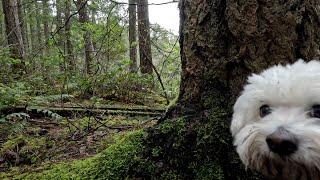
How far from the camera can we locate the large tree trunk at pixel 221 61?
3.21 metres

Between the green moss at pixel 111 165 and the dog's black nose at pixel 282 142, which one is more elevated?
the dog's black nose at pixel 282 142

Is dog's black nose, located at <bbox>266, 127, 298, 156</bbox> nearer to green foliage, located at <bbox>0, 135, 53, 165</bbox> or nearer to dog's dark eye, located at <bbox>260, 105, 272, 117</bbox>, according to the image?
dog's dark eye, located at <bbox>260, 105, 272, 117</bbox>

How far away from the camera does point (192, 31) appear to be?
3.56 m

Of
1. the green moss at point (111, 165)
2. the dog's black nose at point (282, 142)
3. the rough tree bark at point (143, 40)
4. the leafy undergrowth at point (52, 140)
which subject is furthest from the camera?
the rough tree bark at point (143, 40)

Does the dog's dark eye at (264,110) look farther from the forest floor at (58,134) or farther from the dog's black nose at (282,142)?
the forest floor at (58,134)

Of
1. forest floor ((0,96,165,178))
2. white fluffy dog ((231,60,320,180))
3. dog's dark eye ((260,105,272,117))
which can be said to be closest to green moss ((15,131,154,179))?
forest floor ((0,96,165,178))

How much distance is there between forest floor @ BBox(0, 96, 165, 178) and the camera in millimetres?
4488

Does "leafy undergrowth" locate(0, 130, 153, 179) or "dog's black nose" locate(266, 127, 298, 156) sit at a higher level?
"dog's black nose" locate(266, 127, 298, 156)

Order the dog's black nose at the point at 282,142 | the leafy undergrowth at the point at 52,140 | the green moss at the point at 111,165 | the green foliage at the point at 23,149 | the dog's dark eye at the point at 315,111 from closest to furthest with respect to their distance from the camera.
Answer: the dog's black nose at the point at 282,142, the dog's dark eye at the point at 315,111, the green moss at the point at 111,165, the leafy undergrowth at the point at 52,140, the green foliage at the point at 23,149

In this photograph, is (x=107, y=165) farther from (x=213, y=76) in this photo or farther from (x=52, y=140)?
(x=52, y=140)

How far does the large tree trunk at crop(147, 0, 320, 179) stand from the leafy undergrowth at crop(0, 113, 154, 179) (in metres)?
1.04

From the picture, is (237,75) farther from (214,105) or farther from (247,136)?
(247,136)

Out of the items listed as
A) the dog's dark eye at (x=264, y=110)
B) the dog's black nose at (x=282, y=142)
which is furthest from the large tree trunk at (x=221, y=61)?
the dog's black nose at (x=282, y=142)

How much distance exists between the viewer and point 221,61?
3.39 m
